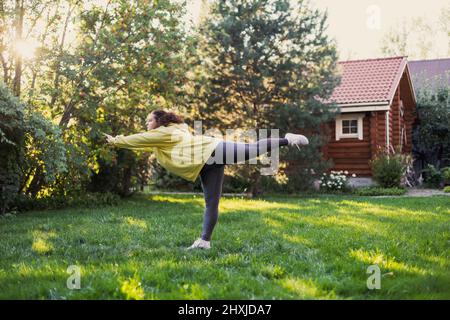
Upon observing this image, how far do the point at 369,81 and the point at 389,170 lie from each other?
464cm

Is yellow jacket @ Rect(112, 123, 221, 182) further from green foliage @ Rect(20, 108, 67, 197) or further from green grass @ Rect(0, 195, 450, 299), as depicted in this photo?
green foliage @ Rect(20, 108, 67, 197)

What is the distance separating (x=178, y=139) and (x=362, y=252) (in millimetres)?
2351

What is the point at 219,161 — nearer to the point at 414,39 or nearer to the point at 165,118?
the point at 165,118

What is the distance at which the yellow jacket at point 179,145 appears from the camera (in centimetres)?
541

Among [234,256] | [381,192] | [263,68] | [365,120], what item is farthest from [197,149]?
[365,120]

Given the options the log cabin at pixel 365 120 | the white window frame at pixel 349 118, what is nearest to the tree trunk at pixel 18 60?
the log cabin at pixel 365 120

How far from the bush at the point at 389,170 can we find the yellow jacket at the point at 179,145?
1261 cm

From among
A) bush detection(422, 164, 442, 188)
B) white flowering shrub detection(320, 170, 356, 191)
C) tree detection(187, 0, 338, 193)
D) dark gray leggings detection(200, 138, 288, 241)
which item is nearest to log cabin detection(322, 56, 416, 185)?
bush detection(422, 164, 442, 188)

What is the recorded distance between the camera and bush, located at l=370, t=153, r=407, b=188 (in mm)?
16656

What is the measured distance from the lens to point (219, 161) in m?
5.48

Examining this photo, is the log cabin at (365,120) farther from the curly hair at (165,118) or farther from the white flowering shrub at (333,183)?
the curly hair at (165,118)

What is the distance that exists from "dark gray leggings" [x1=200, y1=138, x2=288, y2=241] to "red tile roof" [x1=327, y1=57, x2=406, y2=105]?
43.7 feet
